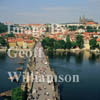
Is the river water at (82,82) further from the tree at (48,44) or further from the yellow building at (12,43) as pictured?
the yellow building at (12,43)

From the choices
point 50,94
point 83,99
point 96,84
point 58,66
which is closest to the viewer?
point 50,94

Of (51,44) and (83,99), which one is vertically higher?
(51,44)

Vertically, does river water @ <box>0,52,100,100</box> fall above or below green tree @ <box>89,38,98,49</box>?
below

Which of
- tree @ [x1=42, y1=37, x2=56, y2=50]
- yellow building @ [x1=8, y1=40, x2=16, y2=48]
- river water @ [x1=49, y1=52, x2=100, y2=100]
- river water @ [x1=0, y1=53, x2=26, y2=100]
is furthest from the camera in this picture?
yellow building @ [x1=8, y1=40, x2=16, y2=48]

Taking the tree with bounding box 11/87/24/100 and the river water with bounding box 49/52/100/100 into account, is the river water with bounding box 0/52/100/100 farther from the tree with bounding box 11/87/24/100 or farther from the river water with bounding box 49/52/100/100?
the tree with bounding box 11/87/24/100

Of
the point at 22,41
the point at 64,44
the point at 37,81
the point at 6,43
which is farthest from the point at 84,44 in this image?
the point at 37,81

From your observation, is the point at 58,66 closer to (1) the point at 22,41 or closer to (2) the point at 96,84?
(2) the point at 96,84

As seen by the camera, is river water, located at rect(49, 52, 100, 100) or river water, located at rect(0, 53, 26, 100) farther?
river water, located at rect(0, 53, 26, 100)

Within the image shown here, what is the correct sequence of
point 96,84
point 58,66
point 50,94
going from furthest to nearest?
point 58,66, point 96,84, point 50,94

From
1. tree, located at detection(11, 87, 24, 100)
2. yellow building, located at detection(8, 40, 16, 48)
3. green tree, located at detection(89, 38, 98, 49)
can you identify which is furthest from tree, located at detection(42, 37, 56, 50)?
tree, located at detection(11, 87, 24, 100)

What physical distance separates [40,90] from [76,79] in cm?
327

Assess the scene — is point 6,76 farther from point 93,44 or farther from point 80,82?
point 93,44

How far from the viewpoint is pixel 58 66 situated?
46.2 ft

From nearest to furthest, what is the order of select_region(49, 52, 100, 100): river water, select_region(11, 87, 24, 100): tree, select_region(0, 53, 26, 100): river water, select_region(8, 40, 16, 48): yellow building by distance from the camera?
select_region(11, 87, 24, 100): tree, select_region(49, 52, 100, 100): river water, select_region(0, 53, 26, 100): river water, select_region(8, 40, 16, 48): yellow building
